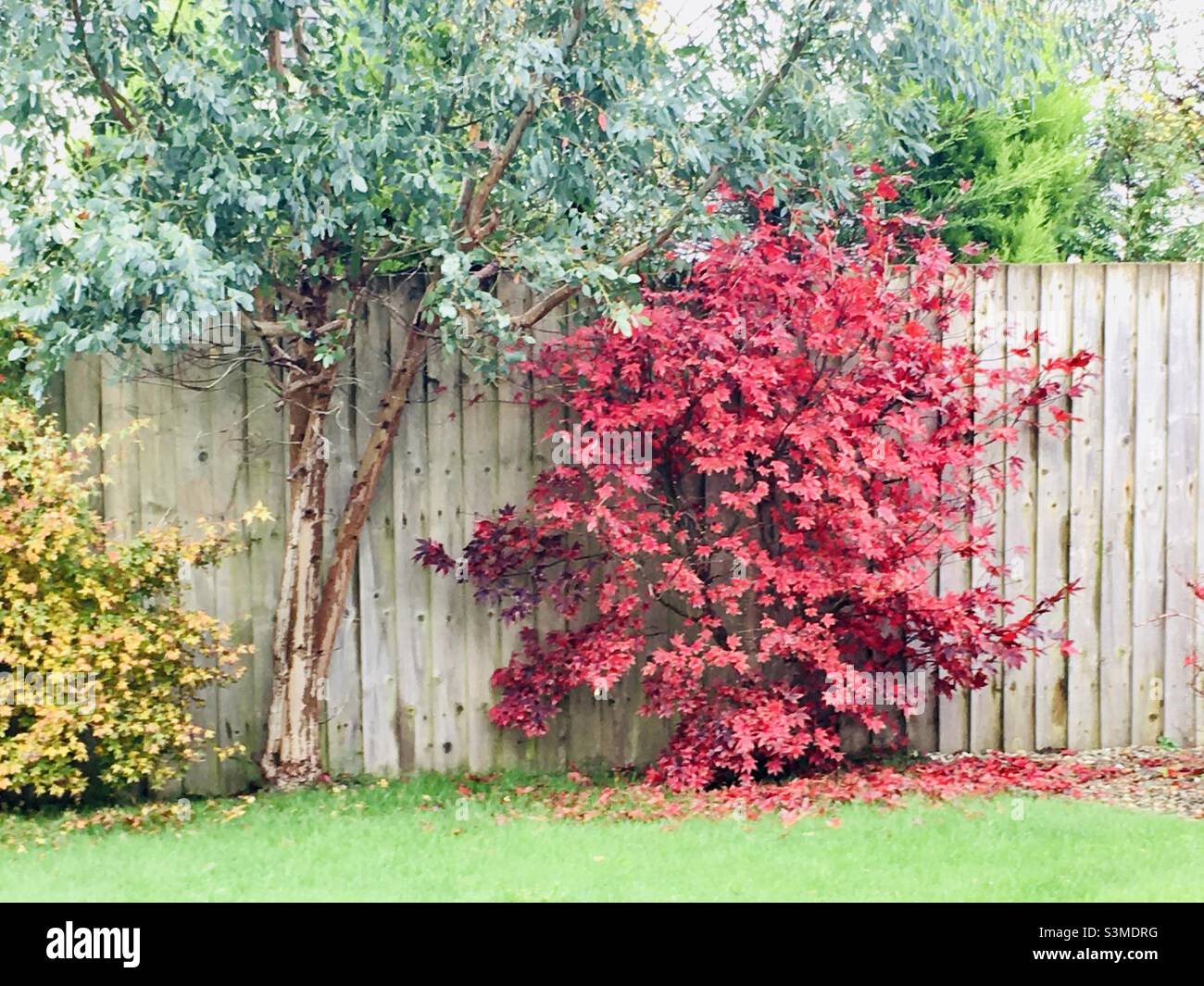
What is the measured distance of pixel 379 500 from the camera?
6543 mm

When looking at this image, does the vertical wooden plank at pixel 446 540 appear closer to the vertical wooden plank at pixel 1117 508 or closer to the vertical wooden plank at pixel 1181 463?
the vertical wooden plank at pixel 1117 508

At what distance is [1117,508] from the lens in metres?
6.84

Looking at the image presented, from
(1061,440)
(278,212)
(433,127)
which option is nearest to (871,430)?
(1061,440)

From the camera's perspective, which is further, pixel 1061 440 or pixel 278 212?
pixel 1061 440

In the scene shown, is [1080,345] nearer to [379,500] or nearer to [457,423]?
[457,423]

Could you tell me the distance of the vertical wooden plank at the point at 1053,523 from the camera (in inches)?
265

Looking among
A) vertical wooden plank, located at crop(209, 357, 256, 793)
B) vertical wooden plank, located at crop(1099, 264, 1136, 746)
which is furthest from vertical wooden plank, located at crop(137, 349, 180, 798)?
vertical wooden plank, located at crop(1099, 264, 1136, 746)

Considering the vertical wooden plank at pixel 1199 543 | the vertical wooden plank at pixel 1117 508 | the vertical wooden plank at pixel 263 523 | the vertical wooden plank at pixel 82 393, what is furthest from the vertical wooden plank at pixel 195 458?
the vertical wooden plank at pixel 1199 543

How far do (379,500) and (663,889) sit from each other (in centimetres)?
277

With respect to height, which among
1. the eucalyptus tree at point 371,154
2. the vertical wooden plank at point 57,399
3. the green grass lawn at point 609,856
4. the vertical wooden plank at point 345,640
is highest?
the eucalyptus tree at point 371,154

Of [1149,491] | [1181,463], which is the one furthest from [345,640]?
[1181,463]

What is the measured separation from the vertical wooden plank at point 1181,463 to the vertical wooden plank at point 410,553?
3.86 meters

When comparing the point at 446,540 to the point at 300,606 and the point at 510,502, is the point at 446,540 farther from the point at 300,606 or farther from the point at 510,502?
the point at 300,606

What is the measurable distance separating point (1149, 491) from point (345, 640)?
166 inches
